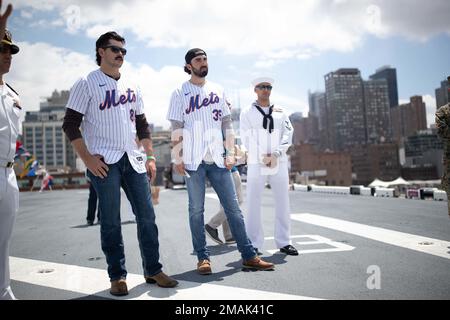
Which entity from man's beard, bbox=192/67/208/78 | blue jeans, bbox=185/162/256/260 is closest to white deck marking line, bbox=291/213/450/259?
blue jeans, bbox=185/162/256/260

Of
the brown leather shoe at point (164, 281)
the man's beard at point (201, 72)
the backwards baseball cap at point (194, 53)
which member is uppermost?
the backwards baseball cap at point (194, 53)

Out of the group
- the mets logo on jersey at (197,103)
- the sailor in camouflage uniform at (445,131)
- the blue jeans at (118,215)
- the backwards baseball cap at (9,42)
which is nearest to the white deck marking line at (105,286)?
the blue jeans at (118,215)

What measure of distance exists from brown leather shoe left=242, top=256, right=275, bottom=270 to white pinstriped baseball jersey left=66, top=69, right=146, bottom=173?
1424mm

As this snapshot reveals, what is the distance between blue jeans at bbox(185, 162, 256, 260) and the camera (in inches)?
143

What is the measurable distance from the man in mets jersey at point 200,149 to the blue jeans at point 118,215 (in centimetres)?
57

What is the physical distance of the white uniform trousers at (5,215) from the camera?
2.36 m

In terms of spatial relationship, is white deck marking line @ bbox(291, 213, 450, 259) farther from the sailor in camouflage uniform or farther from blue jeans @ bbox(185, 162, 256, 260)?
blue jeans @ bbox(185, 162, 256, 260)

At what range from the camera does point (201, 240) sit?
3.61 metres

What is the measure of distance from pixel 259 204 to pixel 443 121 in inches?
88.6

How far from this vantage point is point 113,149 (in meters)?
3.02

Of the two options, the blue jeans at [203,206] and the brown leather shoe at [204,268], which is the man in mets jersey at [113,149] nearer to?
the brown leather shoe at [204,268]
